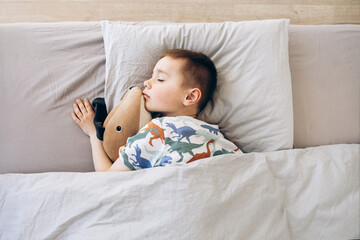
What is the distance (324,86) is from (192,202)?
0.72 meters

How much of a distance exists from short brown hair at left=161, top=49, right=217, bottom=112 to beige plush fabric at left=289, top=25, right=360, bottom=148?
0.34 meters

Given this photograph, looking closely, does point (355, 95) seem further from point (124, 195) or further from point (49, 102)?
point (49, 102)

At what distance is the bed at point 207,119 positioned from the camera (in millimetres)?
744

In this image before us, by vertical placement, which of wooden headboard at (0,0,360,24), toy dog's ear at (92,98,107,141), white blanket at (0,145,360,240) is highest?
wooden headboard at (0,0,360,24)

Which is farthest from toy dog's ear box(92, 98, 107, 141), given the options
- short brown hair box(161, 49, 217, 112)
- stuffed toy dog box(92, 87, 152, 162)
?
short brown hair box(161, 49, 217, 112)

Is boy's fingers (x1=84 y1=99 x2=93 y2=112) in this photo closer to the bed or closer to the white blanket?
the bed

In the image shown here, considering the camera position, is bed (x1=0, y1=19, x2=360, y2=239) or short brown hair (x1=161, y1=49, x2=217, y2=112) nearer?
bed (x1=0, y1=19, x2=360, y2=239)

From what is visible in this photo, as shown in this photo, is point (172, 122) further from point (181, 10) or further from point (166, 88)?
point (181, 10)

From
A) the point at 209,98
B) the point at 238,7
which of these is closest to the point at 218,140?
the point at 209,98

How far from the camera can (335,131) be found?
106 cm

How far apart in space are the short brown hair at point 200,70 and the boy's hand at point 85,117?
33cm

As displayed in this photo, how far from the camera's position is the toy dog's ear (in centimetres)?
94

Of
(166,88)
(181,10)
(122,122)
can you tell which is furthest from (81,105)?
(181,10)

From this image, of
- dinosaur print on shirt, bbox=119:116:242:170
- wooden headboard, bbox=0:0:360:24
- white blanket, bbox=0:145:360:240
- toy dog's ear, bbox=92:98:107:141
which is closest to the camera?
white blanket, bbox=0:145:360:240
